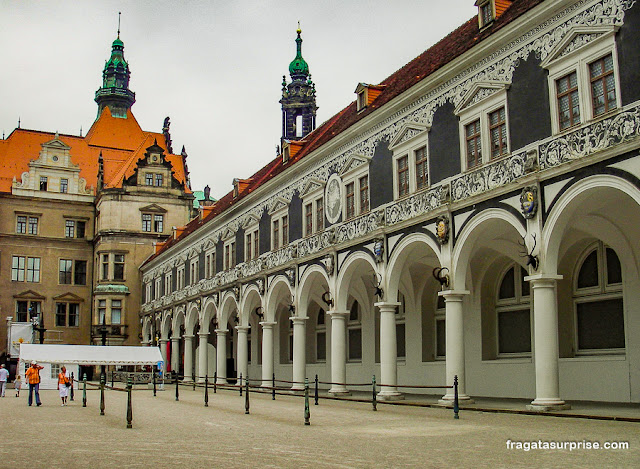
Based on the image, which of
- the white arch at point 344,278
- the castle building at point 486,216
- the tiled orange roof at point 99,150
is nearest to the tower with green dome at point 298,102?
the tiled orange roof at point 99,150

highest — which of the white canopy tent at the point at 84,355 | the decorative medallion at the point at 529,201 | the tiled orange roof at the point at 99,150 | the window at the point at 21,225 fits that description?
the tiled orange roof at the point at 99,150

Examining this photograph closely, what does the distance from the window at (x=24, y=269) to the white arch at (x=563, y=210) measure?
50.0 meters

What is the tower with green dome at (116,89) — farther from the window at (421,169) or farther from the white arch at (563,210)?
the white arch at (563,210)

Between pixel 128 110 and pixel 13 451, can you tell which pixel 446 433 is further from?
pixel 128 110

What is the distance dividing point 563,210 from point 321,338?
21373mm

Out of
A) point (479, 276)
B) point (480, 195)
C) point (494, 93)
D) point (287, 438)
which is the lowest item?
point (287, 438)

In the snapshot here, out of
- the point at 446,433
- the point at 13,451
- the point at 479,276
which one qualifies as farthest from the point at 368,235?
the point at 13,451

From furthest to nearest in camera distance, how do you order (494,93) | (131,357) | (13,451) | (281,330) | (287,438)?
1. (281,330)
2. (131,357)
3. (494,93)
4. (287,438)
5. (13,451)

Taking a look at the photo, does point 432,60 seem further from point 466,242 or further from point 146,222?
point 146,222

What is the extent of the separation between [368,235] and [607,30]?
11.0m

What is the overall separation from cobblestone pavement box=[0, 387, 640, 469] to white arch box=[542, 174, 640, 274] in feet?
11.8

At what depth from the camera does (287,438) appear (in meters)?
13.2

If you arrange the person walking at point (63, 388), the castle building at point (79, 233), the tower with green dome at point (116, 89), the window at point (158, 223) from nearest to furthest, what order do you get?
the person walking at point (63, 388) → the castle building at point (79, 233) → the window at point (158, 223) → the tower with green dome at point (116, 89)

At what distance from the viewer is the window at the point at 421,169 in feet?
76.2
